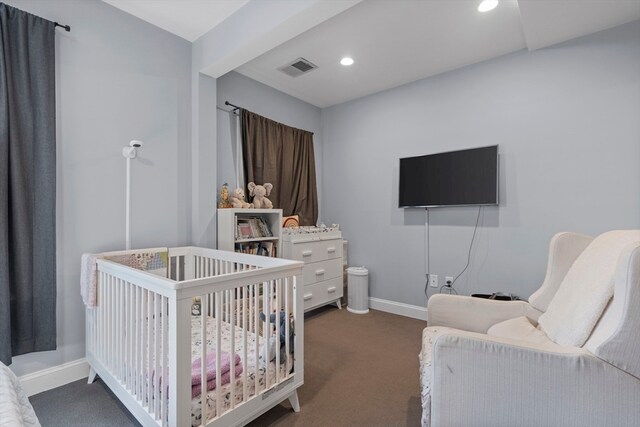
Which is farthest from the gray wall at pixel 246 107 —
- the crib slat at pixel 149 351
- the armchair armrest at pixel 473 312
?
the armchair armrest at pixel 473 312

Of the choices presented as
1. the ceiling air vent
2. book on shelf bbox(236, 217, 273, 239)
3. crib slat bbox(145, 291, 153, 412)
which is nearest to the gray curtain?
crib slat bbox(145, 291, 153, 412)

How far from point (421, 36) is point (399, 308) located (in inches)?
101

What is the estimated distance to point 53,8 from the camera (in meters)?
1.82

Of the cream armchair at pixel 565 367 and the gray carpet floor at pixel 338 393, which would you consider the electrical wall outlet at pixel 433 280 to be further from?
the cream armchair at pixel 565 367

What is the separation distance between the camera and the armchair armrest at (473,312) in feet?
5.23

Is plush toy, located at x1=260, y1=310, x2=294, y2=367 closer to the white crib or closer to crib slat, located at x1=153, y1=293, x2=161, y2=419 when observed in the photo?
the white crib

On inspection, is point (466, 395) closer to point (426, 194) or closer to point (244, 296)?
point (244, 296)

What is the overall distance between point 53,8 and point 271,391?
2580 mm

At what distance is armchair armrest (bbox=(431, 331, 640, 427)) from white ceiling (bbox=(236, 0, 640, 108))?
6.43 ft

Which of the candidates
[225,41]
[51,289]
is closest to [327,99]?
[225,41]

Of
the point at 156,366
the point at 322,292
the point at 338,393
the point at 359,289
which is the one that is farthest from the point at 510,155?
the point at 156,366

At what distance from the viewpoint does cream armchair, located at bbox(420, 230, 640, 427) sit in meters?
0.91

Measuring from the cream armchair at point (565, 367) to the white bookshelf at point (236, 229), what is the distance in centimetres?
181

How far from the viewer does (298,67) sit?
2803 mm
